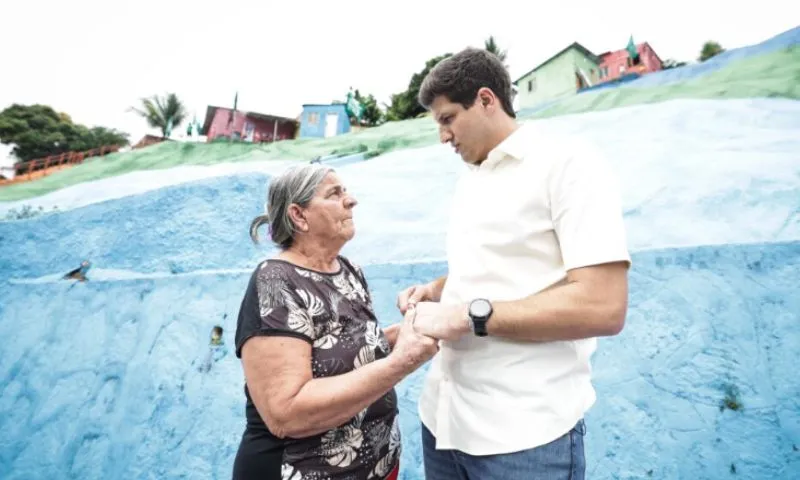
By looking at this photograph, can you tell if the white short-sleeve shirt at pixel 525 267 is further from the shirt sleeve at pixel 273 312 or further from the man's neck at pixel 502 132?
the shirt sleeve at pixel 273 312

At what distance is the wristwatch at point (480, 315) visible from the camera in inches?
42.0

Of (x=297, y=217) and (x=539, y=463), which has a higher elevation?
(x=297, y=217)

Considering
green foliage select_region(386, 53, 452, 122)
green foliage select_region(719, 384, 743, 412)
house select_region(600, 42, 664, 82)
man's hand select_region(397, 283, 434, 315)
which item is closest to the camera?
man's hand select_region(397, 283, 434, 315)

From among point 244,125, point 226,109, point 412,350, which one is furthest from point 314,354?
point 226,109

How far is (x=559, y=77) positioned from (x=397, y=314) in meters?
2.51

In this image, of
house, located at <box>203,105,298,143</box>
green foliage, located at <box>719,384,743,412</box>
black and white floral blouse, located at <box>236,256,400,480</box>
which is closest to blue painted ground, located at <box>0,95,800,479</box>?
green foliage, located at <box>719,384,743,412</box>

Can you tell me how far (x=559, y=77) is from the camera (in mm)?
3697

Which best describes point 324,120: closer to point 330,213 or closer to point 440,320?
point 330,213

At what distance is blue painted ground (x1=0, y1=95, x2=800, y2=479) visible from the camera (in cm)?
215

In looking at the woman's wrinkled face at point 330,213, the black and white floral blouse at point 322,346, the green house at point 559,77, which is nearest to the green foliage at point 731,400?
the black and white floral blouse at point 322,346

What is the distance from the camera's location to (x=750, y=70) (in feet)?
9.77

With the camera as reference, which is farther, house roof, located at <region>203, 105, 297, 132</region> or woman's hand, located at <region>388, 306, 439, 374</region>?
house roof, located at <region>203, 105, 297, 132</region>

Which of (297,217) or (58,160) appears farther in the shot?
(58,160)

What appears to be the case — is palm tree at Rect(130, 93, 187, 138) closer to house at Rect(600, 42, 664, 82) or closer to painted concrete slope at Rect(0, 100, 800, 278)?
painted concrete slope at Rect(0, 100, 800, 278)
